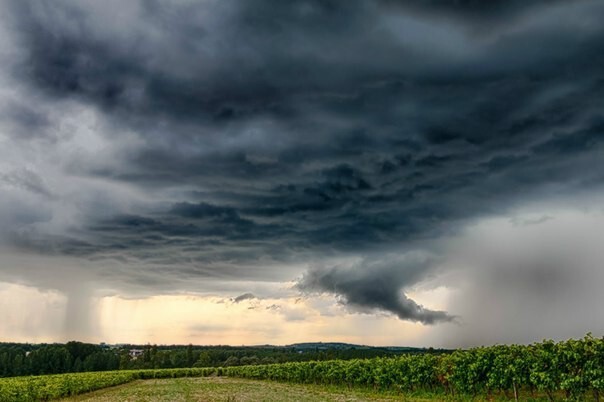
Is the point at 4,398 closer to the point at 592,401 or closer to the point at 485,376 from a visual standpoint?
the point at 485,376

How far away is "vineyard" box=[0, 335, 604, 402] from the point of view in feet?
102

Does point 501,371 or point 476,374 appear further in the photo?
point 476,374

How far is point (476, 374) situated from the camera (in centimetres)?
3978

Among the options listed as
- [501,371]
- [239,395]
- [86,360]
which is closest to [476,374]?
[501,371]

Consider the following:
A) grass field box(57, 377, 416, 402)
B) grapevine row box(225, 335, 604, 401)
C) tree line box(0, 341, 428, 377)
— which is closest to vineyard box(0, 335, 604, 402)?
grapevine row box(225, 335, 604, 401)

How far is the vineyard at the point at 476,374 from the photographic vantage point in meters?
31.1

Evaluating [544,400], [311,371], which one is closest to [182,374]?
[311,371]

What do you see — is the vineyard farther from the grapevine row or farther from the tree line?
the tree line

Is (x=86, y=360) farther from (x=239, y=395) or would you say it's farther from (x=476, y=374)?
(x=476, y=374)

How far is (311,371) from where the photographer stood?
79375mm

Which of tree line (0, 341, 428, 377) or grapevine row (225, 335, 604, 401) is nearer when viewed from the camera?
grapevine row (225, 335, 604, 401)

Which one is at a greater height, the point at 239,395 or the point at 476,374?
the point at 476,374

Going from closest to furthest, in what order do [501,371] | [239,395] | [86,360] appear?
[501,371] → [239,395] → [86,360]

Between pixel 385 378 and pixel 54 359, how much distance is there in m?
117
